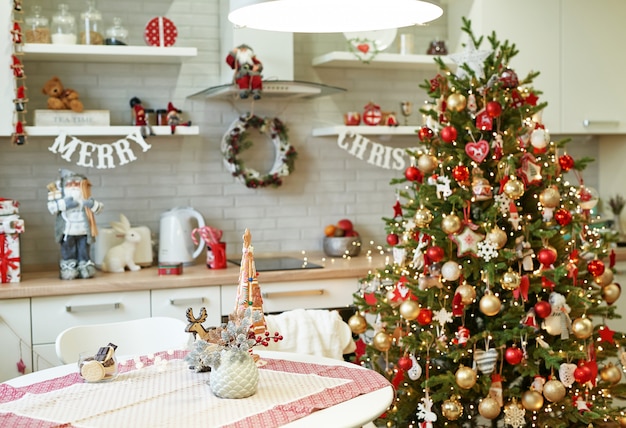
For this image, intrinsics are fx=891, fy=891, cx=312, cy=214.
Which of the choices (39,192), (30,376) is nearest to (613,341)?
(30,376)

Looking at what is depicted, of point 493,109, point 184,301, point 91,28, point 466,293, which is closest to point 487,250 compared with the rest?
point 466,293

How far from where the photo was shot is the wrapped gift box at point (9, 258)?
377cm

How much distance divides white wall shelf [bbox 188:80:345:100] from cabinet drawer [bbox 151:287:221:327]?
37.0 inches

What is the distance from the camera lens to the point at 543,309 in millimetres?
3254

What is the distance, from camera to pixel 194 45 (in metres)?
4.44

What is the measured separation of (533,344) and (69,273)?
1.96 metres

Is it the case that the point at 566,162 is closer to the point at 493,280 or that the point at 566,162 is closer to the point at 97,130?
the point at 493,280

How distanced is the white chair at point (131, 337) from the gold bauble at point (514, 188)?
4.07 ft

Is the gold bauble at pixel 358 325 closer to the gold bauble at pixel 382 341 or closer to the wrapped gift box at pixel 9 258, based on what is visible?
the gold bauble at pixel 382 341

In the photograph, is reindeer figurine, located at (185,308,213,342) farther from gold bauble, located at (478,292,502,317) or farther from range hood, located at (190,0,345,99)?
range hood, located at (190,0,345,99)

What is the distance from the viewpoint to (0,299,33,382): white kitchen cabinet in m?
3.63

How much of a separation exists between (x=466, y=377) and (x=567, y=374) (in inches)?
14.9

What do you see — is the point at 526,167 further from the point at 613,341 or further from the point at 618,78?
the point at 618,78

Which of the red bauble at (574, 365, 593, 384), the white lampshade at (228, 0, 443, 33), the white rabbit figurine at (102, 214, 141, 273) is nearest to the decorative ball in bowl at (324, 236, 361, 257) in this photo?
the white rabbit figurine at (102, 214, 141, 273)
